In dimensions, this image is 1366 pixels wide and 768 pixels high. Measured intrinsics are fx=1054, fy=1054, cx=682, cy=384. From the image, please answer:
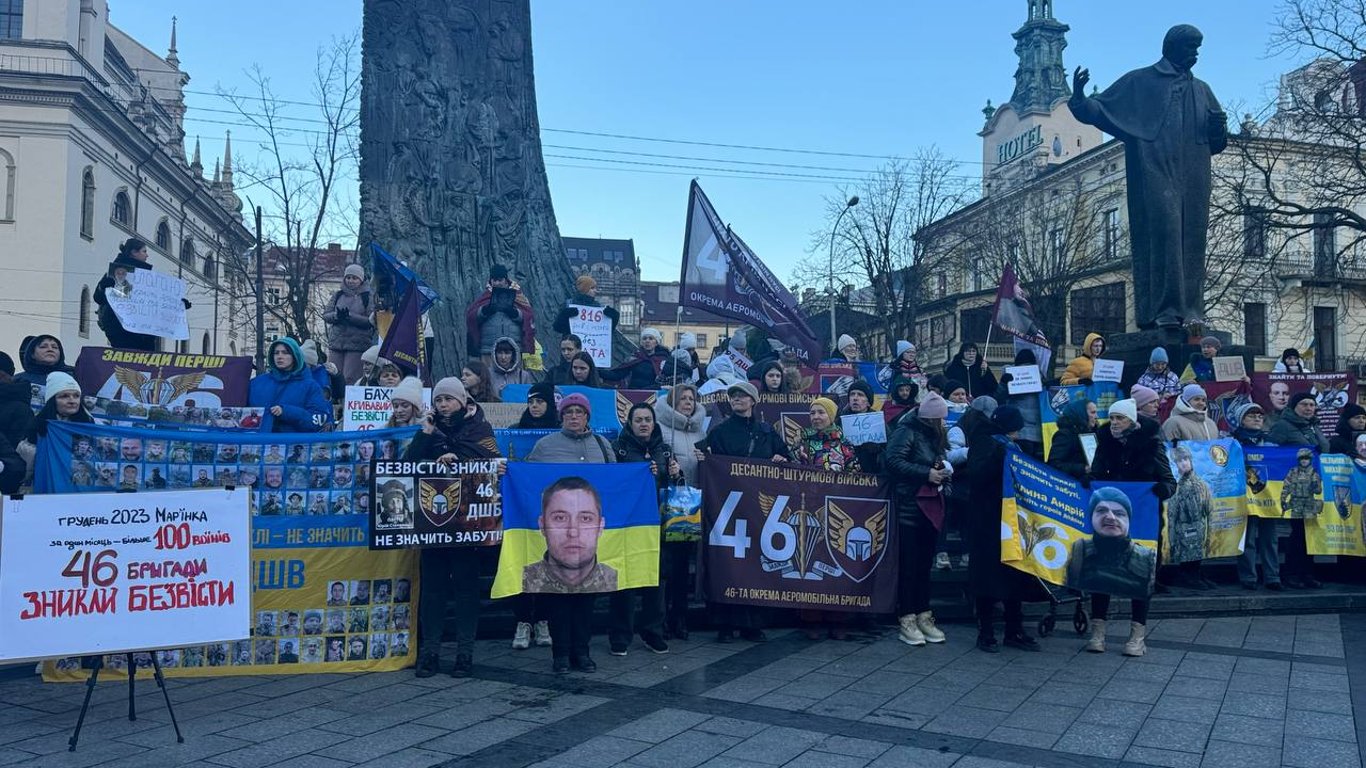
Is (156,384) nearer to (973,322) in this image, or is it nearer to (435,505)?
(435,505)

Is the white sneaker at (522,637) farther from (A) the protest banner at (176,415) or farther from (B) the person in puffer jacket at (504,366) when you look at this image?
(B) the person in puffer jacket at (504,366)

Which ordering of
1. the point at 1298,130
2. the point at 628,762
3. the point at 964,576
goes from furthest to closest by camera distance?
the point at 1298,130 → the point at 964,576 → the point at 628,762

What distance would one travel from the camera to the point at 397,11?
52.6 ft

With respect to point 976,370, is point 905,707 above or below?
below

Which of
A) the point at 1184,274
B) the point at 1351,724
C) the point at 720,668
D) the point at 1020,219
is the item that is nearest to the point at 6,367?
the point at 720,668

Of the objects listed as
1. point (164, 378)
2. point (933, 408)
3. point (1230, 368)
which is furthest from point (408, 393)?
point (1230, 368)

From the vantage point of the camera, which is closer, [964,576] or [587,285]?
[964,576]

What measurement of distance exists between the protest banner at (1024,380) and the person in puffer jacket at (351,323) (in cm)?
743

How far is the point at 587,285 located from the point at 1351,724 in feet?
30.8

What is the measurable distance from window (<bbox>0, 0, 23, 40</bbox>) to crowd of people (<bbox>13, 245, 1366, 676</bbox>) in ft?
137

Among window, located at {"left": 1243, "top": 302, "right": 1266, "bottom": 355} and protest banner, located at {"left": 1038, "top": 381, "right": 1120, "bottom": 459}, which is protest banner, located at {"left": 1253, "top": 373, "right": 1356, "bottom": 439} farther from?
window, located at {"left": 1243, "top": 302, "right": 1266, "bottom": 355}

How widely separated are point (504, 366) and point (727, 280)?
Answer: 8.89 feet

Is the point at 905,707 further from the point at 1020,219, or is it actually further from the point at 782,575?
the point at 1020,219

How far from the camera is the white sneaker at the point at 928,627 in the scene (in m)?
8.20
